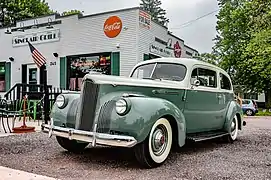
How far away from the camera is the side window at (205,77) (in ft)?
20.8

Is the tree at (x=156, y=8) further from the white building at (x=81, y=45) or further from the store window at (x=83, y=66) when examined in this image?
the store window at (x=83, y=66)

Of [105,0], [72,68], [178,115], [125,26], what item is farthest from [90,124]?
[105,0]

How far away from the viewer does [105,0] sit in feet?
68.5

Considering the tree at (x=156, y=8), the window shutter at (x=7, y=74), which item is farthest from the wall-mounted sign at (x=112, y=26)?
the tree at (x=156, y=8)

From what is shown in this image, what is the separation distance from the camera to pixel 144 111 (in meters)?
4.61

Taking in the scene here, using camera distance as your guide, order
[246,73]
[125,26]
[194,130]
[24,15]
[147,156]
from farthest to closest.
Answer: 1. [246,73]
2. [24,15]
3. [125,26]
4. [194,130]
5. [147,156]

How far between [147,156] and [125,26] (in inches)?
371

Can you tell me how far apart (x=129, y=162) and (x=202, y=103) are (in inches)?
79.8

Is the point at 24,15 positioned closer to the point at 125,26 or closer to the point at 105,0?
the point at 105,0

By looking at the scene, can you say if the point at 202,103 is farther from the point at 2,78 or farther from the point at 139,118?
the point at 2,78

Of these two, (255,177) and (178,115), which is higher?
(178,115)

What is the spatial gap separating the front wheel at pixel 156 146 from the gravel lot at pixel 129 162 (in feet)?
0.41

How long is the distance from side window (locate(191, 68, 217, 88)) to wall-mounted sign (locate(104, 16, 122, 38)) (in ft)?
24.0

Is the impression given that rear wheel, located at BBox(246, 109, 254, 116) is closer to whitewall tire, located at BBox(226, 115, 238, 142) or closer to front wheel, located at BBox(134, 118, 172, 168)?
whitewall tire, located at BBox(226, 115, 238, 142)
